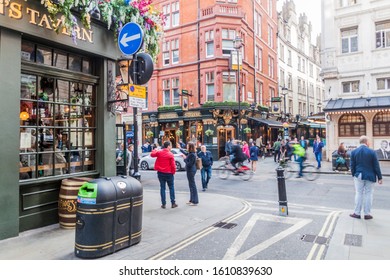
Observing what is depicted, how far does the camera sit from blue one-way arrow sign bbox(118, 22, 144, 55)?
5.81 metres

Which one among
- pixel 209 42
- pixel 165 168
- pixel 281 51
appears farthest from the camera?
pixel 281 51

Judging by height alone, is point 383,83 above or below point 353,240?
above

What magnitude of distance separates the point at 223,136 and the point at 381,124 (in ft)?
38.6

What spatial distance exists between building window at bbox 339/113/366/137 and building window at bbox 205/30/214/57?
12.3 m

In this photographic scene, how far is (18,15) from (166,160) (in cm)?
454

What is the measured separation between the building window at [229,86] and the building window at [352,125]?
8.88 metres

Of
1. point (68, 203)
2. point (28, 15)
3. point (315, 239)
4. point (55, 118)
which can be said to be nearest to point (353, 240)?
point (315, 239)

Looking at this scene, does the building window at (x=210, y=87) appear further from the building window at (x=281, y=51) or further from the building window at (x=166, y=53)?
the building window at (x=281, y=51)

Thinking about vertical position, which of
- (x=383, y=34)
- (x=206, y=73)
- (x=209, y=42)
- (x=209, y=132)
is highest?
(x=209, y=42)

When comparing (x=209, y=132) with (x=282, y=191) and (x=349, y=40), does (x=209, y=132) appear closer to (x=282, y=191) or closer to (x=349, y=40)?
(x=349, y=40)

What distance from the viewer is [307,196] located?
9.45 m

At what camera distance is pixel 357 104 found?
19453 millimetres

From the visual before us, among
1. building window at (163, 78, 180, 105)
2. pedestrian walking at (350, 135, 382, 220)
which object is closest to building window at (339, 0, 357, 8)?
building window at (163, 78, 180, 105)

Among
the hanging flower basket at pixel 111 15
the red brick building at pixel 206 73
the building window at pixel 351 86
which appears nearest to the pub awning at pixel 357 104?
the building window at pixel 351 86
